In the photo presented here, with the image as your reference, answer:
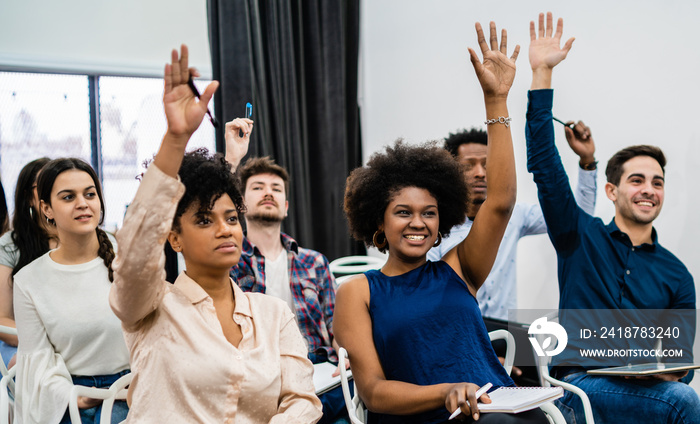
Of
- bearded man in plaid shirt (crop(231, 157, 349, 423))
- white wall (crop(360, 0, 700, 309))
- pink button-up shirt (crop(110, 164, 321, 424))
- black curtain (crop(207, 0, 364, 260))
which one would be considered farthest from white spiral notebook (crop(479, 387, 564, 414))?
black curtain (crop(207, 0, 364, 260))

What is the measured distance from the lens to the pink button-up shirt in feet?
3.79

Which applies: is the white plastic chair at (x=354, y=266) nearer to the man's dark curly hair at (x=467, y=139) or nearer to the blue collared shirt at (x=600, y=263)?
the man's dark curly hair at (x=467, y=139)

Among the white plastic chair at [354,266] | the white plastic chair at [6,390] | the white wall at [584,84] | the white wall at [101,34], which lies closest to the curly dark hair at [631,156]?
the white wall at [584,84]

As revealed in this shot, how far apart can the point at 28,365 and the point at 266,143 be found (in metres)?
2.60

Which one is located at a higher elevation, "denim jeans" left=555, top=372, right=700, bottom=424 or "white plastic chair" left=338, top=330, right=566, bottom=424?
"white plastic chair" left=338, top=330, right=566, bottom=424

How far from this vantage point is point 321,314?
281cm

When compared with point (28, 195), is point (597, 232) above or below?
below

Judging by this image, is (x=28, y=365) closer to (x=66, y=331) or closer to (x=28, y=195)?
(x=66, y=331)

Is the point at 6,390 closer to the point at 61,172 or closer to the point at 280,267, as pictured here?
the point at 61,172

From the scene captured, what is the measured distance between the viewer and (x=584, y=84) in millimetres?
3020

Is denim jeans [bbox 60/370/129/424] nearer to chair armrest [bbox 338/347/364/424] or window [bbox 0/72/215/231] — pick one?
chair armrest [bbox 338/347/364/424]

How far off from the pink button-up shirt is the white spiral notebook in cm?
43

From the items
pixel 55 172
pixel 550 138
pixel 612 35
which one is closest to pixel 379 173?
pixel 550 138

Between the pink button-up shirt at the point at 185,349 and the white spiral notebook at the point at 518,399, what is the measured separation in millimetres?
427
